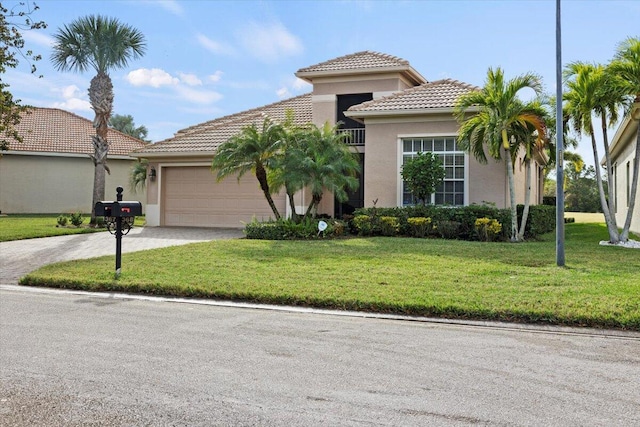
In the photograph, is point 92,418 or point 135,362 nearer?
point 92,418

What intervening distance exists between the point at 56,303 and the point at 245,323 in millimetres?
3138

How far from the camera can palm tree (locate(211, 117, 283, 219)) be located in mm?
16297

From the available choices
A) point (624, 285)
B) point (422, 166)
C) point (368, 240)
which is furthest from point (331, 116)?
point (624, 285)

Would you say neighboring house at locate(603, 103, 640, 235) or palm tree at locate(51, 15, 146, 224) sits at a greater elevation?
palm tree at locate(51, 15, 146, 224)

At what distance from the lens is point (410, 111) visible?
674 inches

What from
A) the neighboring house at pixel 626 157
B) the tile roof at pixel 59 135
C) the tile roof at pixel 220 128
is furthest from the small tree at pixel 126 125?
the neighboring house at pixel 626 157

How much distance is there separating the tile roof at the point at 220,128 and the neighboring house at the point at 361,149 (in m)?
0.05

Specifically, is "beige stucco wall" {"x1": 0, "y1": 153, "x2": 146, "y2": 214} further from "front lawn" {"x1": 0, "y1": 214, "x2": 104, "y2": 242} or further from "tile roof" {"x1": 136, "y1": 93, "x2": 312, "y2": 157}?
"front lawn" {"x1": 0, "y1": 214, "x2": 104, "y2": 242}

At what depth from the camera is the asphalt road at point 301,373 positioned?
397cm

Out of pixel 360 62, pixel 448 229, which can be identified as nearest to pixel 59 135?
pixel 360 62

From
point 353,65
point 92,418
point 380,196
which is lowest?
point 92,418

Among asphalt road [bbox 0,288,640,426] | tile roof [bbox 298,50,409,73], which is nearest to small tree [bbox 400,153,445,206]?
tile roof [bbox 298,50,409,73]

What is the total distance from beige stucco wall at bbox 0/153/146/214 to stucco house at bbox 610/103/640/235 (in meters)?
24.2

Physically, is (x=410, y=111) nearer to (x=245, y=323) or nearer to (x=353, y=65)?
(x=353, y=65)
